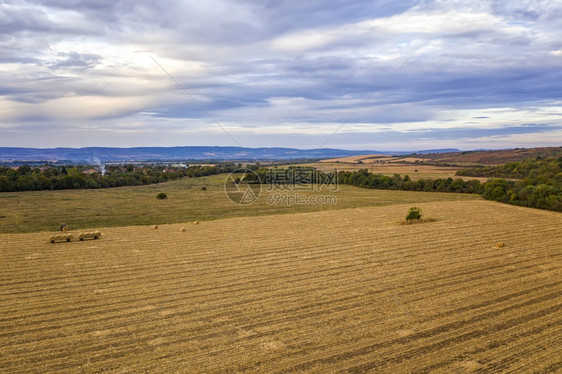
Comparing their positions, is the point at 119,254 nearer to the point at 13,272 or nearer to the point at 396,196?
the point at 13,272

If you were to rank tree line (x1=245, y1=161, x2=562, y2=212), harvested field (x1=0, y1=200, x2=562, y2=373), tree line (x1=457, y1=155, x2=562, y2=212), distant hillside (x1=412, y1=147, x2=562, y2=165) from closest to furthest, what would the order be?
harvested field (x1=0, y1=200, x2=562, y2=373) < tree line (x1=457, y1=155, x2=562, y2=212) < tree line (x1=245, y1=161, x2=562, y2=212) < distant hillside (x1=412, y1=147, x2=562, y2=165)

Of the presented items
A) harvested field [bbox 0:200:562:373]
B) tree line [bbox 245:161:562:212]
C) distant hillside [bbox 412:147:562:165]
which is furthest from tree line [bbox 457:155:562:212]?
distant hillside [bbox 412:147:562:165]

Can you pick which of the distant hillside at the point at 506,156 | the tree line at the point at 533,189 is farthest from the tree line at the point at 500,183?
the distant hillside at the point at 506,156

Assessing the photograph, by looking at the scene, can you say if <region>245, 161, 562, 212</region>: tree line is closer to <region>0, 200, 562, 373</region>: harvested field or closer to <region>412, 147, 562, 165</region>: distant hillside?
<region>0, 200, 562, 373</region>: harvested field

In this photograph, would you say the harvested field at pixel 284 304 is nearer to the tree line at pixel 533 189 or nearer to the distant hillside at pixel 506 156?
the tree line at pixel 533 189

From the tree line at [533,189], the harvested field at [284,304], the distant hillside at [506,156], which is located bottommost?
the harvested field at [284,304]

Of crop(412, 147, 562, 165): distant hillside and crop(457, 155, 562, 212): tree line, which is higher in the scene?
crop(412, 147, 562, 165): distant hillside

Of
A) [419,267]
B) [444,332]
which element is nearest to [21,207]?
[419,267]

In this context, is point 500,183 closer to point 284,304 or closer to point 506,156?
point 284,304

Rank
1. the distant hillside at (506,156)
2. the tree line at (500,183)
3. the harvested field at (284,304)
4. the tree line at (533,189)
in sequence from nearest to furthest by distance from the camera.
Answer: the harvested field at (284,304)
the tree line at (533,189)
the tree line at (500,183)
the distant hillside at (506,156)
